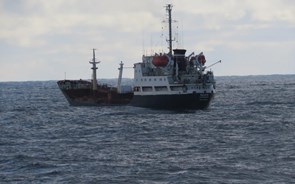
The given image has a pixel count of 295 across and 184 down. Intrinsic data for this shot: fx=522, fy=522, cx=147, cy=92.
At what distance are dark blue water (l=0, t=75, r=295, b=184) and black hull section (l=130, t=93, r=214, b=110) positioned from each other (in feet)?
25.4

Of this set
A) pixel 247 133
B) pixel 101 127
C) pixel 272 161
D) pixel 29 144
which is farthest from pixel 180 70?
pixel 272 161

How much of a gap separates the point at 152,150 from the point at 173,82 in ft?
124

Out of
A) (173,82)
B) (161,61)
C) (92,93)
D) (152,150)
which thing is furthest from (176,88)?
(152,150)

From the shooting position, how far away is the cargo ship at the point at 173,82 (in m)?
82.3

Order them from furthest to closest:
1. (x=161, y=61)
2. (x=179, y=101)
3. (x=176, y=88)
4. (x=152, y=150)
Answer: (x=161, y=61), (x=176, y=88), (x=179, y=101), (x=152, y=150)

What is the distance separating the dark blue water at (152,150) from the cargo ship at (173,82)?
8079 mm

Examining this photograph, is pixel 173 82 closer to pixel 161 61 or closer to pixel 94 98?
pixel 161 61

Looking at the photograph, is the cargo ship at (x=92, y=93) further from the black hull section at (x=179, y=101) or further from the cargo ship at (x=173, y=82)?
the black hull section at (x=179, y=101)

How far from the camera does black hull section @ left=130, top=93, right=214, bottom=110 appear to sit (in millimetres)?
82062

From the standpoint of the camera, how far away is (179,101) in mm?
82188

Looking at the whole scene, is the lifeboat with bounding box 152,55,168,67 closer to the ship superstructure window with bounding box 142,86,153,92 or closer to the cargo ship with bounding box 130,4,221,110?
the cargo ship with bounding box 130,4,221,110

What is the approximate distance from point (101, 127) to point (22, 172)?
29.3 meters

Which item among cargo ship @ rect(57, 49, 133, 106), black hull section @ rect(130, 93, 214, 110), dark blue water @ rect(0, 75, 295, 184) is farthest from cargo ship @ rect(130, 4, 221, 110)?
cargo ship @ rect(57, 49, 133, 106)

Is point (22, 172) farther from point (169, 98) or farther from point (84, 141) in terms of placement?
point (169, 98)
